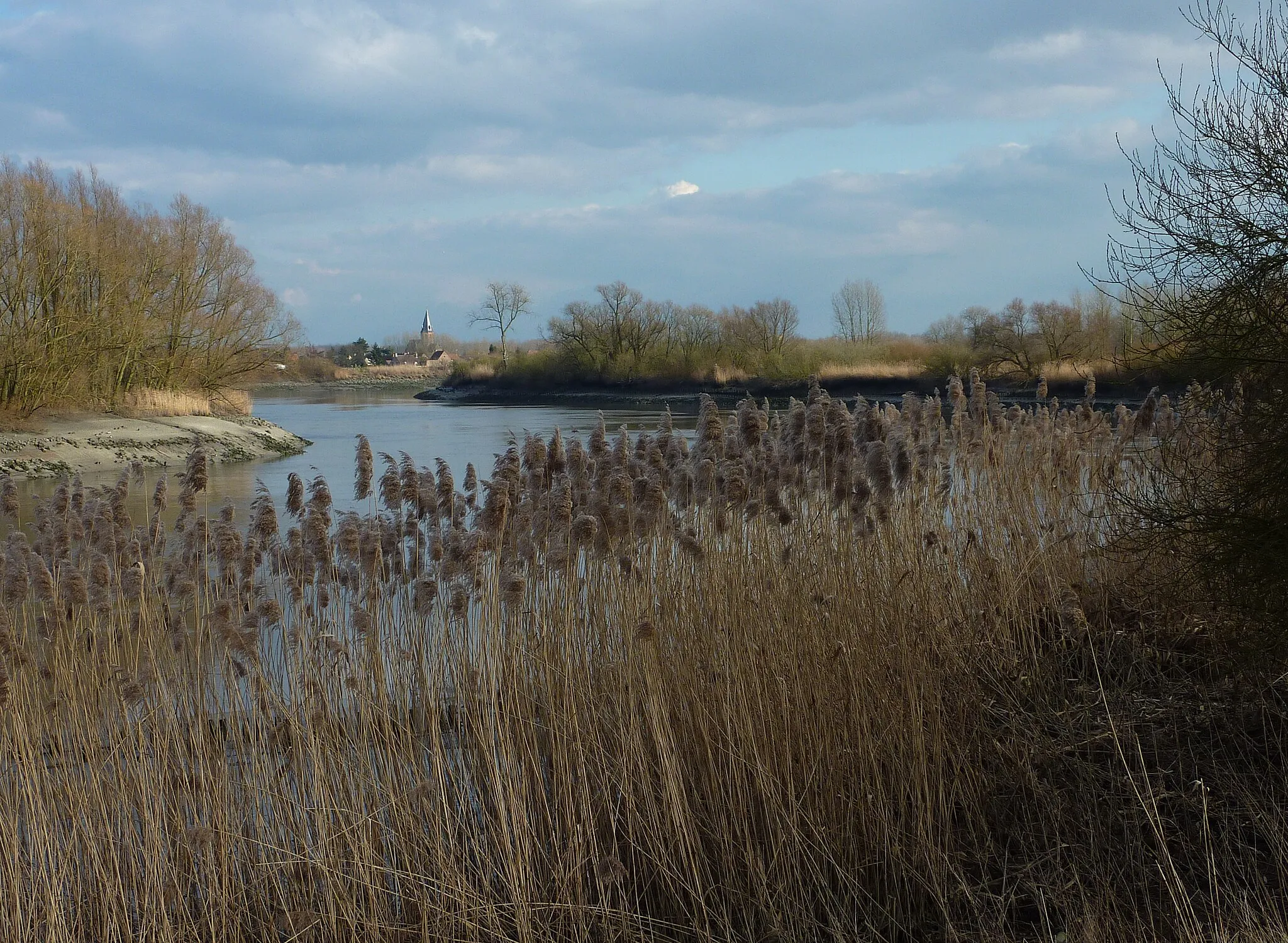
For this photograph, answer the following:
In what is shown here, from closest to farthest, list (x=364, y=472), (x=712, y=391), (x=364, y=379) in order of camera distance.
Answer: (x=364, y=472) → (x=712, y=391) → (x=364, y=379)

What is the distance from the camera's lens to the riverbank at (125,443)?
23062mm

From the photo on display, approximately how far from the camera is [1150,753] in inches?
174

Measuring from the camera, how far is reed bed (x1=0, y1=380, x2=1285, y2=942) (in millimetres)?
3398

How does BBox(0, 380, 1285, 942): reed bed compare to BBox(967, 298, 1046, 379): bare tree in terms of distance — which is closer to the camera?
BBox(0, 380, 1285, 942): reed bed

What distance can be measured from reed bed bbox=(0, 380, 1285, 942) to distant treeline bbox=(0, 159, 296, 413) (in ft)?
77.8

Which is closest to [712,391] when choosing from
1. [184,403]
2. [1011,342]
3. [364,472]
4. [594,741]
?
[1011,342]

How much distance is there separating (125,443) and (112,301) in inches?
193

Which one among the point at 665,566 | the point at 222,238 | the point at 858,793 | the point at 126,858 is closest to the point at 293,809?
the point at 126,858

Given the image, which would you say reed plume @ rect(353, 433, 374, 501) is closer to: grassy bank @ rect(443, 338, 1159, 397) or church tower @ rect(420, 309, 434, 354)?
grassy bank @ rect(443, 338, 1159, 397)

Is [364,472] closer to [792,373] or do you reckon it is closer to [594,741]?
[594,741]

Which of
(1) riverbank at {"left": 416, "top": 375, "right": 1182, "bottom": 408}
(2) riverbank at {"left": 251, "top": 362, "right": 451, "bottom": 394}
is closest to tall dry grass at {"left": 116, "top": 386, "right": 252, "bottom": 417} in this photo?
(1) riverbank at {"left": 416, "top": 375, "right": 1182, "bottom": 408}

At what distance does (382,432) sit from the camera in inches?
1446

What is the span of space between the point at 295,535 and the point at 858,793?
7.48 feet

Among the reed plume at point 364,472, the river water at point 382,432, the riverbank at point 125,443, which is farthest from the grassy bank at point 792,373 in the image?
the reed plume at point 364,472
